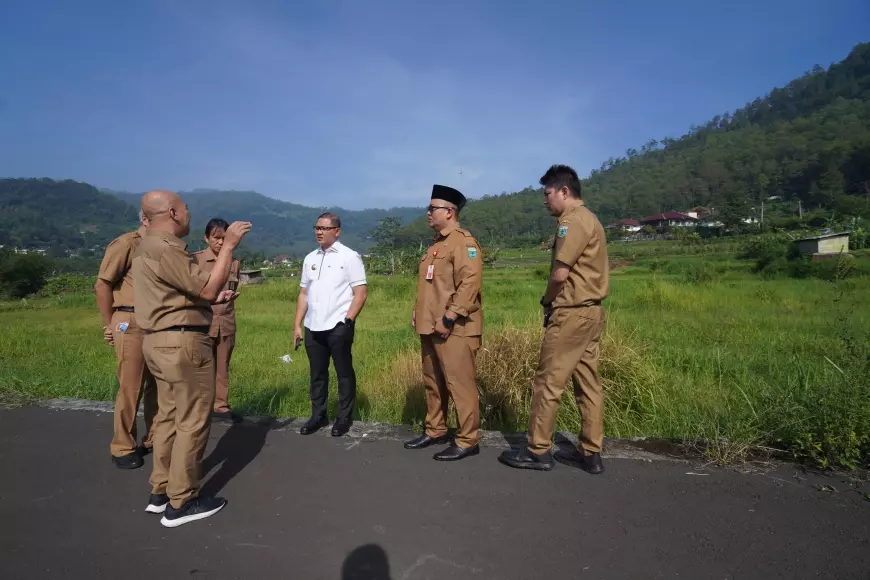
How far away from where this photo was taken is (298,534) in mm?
2670

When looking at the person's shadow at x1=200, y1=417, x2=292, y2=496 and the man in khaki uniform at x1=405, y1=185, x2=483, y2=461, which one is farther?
the man in khaki uniform at x1=405, y1=185, x2=483, y2=461

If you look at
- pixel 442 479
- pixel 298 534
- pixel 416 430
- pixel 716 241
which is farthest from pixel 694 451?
pixel 716 241

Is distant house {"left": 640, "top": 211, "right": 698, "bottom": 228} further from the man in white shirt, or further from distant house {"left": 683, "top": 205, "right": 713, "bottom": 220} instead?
the man in white shirt

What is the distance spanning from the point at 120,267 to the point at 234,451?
61.3 inches

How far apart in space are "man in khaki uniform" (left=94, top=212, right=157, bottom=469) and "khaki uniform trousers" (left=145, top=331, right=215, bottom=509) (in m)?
0.88

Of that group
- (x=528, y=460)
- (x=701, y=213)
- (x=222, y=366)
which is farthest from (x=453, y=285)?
(x=701, y=213)

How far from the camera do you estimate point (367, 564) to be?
7.90 feet

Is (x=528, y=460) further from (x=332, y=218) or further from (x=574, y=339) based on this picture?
(x=332, y=218)

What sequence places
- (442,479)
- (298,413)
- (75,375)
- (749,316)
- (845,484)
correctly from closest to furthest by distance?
(845,484), (442,479), (298,413), (75,375), (749,316)

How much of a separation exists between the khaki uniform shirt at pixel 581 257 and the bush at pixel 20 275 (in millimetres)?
39774

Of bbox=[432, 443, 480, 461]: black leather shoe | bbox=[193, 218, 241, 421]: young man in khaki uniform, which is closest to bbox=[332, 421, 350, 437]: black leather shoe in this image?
bbox=[432, 443, 480, 461]: black leather shoe

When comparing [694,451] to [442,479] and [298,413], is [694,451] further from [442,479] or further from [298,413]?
[298,413]

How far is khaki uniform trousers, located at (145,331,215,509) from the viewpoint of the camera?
2.85 metres

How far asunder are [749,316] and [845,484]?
910 centimetres
